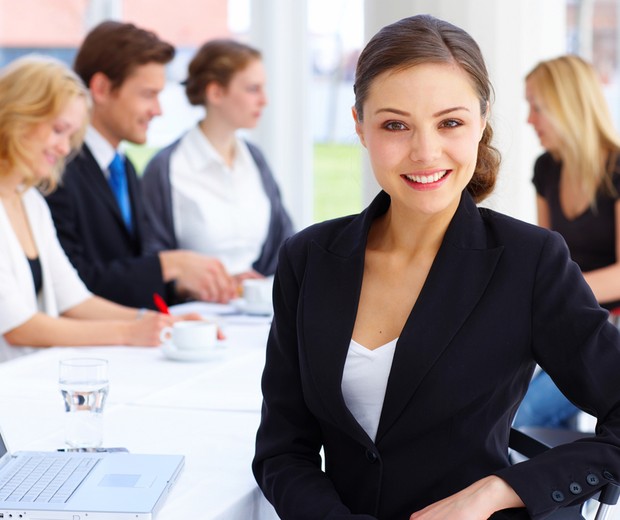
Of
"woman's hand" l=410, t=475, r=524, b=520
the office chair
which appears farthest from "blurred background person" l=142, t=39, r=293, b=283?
"woman's hand" l=410, t=475, r=524, b=520

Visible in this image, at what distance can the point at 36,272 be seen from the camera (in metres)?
2.67

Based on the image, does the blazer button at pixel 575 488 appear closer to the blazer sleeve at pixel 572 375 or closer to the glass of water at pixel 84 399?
the blazer sleeve at pixel 572 375

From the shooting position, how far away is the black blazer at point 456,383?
1305mm

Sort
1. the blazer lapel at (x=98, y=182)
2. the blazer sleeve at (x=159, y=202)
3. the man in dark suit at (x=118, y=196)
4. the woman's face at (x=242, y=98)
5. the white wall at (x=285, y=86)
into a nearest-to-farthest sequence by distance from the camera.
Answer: the man in dark suit at (x=118, y=196)
the blazer lapel at (x=98, y=182)
the blazer sleeve at (x=159, y=202)
the woman's face at (x=242, y=98)
the white wall at (x=285, y=86)

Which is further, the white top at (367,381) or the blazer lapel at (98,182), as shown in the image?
the blazer lapel at (98,182)

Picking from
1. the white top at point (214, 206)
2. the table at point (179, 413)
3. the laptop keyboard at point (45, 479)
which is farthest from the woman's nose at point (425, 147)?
the white top at point (214, 206)

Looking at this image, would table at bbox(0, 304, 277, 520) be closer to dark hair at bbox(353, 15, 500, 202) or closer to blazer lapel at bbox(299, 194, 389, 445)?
blazer lapel at bbox(299, 194, 389, 445)

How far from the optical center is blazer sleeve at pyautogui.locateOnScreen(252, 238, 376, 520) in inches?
54.6

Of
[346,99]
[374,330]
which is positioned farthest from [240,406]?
[346,99]

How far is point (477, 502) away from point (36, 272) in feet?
→ 5.67

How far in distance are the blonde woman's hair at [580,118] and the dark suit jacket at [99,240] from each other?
140 cm

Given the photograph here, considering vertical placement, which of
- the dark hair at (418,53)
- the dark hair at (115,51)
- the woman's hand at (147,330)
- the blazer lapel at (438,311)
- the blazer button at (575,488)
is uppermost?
the dark hair at (418,53)

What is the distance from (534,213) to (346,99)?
2.71 meters

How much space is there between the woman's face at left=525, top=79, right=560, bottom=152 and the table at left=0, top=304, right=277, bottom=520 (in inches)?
54.1
